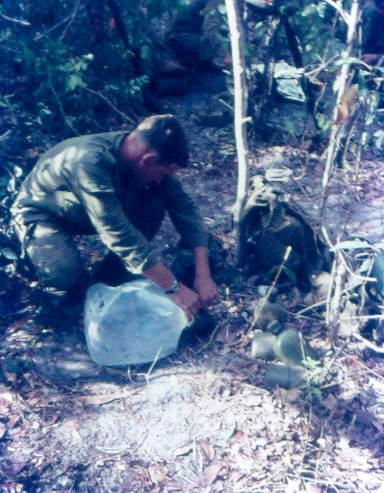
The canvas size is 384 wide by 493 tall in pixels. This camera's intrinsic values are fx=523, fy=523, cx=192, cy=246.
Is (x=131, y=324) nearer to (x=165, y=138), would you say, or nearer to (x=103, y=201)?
(x=103, y=201)

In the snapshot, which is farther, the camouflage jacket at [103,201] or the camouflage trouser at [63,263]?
the camouflage trouser at [63,263]

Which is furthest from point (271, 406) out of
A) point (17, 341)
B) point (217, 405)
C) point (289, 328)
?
point (17, 341)

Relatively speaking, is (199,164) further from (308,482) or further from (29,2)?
(308,482)

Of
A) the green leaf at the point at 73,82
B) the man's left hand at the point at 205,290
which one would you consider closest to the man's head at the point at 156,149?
the man's left hand at the point at 205,290

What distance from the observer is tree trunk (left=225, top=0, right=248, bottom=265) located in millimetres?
2852

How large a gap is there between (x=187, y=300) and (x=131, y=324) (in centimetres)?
35

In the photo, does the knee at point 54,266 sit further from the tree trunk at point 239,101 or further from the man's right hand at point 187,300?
the tree trunk at point 239,101

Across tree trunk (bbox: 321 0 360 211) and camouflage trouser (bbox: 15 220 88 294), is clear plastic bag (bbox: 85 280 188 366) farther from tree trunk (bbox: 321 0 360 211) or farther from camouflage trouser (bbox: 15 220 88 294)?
tree trunk (bbox: 321 0 360 211)

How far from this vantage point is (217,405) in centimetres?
286

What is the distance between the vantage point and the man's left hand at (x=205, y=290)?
3.19 meters

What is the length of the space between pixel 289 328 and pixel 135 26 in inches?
112

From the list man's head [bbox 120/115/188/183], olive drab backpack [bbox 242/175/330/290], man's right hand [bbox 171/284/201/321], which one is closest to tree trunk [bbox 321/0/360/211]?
olive drab backpack [bbox 242/175/330/290]

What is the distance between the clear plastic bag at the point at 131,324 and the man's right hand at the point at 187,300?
1.2 inches

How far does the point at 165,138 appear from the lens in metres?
2.81
